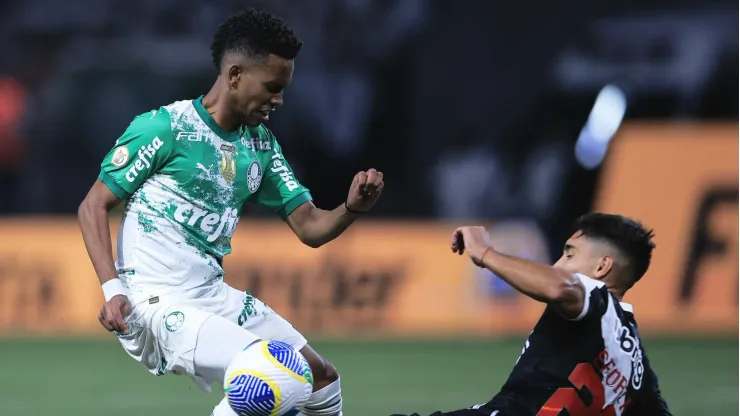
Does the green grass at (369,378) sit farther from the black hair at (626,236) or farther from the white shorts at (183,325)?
the black hair at (626,236)

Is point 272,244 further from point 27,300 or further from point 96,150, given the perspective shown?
point 96,150

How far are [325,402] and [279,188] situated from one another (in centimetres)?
102

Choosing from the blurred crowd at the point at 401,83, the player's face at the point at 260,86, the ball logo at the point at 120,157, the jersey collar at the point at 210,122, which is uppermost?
the blurred crowd at the point at 401,83

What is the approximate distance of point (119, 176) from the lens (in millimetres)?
5004

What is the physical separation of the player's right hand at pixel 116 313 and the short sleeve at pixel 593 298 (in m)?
1.75

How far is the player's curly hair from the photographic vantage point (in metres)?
5.15

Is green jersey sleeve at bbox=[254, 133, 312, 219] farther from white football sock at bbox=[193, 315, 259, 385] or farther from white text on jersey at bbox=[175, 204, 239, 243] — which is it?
white football sock at bbox=[193, 315, 259, 385]

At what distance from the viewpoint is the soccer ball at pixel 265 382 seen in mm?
4672

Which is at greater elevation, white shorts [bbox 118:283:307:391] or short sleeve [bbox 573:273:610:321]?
short sleeve [bbox 573:273:610:321]

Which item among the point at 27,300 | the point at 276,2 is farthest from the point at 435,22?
the point at 27,300

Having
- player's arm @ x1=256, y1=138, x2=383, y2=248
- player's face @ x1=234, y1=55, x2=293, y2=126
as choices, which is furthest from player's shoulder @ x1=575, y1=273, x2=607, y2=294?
player's face @ x1=234, y1=55, x2=293, y2=126

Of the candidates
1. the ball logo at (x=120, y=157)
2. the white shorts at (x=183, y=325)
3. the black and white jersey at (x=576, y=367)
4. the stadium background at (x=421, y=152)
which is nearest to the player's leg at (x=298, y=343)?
the white shorts at (x=183, y=325)

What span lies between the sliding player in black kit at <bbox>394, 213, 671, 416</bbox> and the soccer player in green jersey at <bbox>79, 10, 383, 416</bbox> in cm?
91

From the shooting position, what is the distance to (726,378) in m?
9.25
